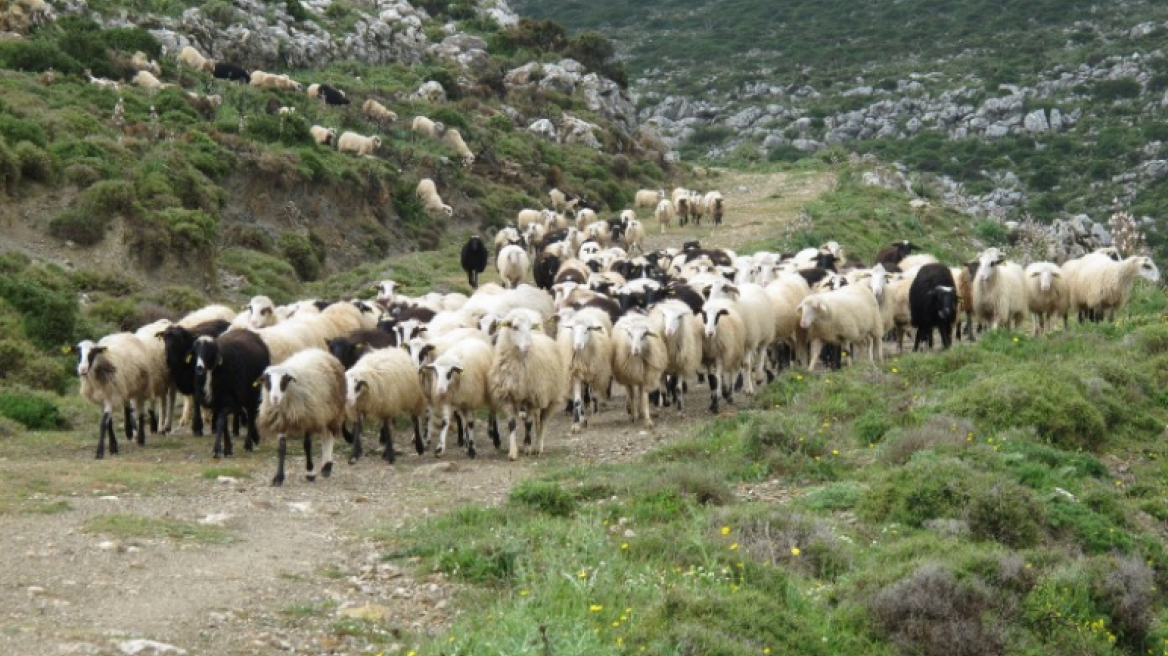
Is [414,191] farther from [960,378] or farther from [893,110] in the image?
[893,110]

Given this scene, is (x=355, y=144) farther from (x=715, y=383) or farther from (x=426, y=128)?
(x=715, y=383)

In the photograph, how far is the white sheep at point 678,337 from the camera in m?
19.1

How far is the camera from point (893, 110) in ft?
323

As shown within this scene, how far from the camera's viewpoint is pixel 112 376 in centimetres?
1642

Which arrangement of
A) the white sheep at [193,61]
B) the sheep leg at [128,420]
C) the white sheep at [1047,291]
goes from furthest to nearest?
the white sheep at [193,61] → the white sheep at [1047,291] → the sheep leg at [128,420]

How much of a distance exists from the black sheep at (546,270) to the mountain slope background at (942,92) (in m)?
31.1

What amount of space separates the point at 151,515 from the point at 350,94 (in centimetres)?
4196

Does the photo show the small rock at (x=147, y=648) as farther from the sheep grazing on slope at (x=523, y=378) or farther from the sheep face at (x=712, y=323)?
the sheep face at (x=712, y=323)

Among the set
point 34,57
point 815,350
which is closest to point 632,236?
point 815,350

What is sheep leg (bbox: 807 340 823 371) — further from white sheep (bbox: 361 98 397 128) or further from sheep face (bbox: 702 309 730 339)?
white sheep (bbox: 361 98 397 128)

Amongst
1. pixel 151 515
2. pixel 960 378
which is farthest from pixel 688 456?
pixel 151 515

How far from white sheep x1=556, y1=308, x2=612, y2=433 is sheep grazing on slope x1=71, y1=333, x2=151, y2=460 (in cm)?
596

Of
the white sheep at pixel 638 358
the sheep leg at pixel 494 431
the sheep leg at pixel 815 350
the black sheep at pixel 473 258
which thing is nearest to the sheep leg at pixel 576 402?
the white sheep at pixel 638 358

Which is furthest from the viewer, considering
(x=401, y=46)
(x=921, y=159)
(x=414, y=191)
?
(x=921, y=159)
